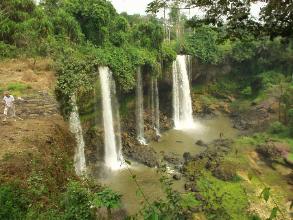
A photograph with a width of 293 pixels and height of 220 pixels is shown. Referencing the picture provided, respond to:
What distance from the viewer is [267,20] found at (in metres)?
8.20

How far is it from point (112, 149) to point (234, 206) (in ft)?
32.8

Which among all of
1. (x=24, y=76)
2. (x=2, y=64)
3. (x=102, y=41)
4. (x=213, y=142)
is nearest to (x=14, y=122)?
(x=24, y=76)

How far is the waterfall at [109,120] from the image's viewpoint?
2414cm

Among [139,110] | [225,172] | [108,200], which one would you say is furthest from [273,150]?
[108,200]

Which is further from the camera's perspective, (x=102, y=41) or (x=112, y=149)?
(x=102, y=41)

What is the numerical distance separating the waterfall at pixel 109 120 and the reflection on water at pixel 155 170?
158 centimetres

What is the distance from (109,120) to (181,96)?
12.8 m

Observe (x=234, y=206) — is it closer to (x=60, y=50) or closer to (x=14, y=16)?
(x=60, y=50)

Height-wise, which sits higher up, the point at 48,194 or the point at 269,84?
the point at 48,194

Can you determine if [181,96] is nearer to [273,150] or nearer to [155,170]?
[273,150]

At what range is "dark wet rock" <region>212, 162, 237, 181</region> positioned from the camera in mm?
21609

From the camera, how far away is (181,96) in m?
36.1

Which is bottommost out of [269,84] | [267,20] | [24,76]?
[269,84]

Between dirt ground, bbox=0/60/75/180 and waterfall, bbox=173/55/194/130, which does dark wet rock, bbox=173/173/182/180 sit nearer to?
dirt ground, bbox=0/60/75/180
